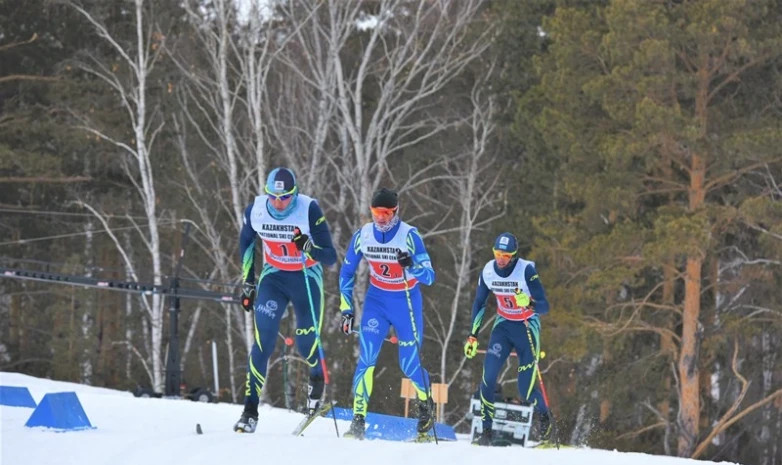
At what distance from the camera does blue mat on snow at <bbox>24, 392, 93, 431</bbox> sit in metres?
10.0

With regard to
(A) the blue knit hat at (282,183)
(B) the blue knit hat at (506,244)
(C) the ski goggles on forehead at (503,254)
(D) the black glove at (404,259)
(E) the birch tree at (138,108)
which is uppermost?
(E) the birch tree at (138,108)

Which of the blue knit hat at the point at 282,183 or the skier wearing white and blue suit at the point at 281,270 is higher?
the blue knit hat at the point at 282,183

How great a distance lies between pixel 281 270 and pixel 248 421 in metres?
1.20

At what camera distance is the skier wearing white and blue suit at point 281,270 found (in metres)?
10.0

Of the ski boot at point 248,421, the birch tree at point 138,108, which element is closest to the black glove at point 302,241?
the ski boot at point 248,421

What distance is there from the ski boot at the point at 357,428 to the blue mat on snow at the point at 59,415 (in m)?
2.01

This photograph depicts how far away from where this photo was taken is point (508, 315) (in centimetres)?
1220

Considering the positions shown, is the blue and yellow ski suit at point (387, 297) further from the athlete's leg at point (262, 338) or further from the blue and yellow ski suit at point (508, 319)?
the blue and yellow ski suit at point (508, 319)

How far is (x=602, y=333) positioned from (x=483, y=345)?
6.36m

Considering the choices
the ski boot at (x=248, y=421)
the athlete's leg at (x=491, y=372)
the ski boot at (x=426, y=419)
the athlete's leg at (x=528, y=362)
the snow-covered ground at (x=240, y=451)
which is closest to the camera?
the snow-covered ground at (x=240, y=451)

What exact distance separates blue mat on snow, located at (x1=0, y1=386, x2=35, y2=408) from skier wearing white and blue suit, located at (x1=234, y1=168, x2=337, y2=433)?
316cm

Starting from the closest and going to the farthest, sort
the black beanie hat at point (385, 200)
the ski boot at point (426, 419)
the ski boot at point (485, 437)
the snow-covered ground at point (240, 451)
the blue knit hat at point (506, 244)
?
the snow-covered ground at point (240, 451), the black beanie hat at point (385, 200), the ski boot at point (426, 419), the blue knit hat at point (506, 244), the ski boot at point (485, 437)

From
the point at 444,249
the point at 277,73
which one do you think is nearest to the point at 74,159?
the point at 277,73

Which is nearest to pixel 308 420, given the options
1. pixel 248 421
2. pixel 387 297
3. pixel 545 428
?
pixel 248 421
